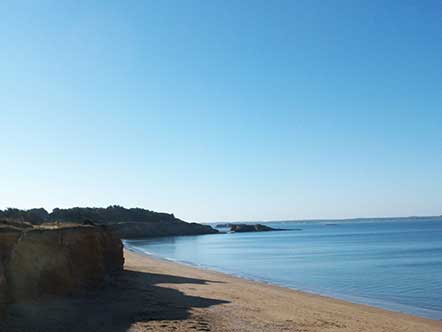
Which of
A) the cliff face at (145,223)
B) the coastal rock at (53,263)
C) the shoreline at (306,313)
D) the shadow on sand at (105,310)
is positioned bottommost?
the shoreline at (306,313)

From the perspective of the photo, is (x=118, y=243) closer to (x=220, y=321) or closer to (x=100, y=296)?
(x=100, y=296)

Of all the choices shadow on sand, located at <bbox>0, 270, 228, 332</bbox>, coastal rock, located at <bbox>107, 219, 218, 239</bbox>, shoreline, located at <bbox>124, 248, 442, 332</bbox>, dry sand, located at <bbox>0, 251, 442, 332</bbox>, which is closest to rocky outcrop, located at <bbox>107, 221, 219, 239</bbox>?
coastal rock, located at <bbox>107, 219, 218, 239</bbox>

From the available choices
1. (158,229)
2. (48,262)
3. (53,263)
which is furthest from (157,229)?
(48,262)

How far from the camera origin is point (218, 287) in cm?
2883

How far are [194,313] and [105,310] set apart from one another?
3124mm

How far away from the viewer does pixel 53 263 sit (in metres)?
18.7

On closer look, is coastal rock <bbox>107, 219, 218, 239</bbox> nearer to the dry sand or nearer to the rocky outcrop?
the rocky outcrop

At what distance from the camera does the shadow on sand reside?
14.0 meters

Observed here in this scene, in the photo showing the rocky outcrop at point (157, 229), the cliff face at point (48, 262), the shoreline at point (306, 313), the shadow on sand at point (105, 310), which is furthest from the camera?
the rocky outcrop at point (157, 229)

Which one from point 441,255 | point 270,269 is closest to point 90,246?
point 270,269

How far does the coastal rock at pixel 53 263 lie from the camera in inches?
647

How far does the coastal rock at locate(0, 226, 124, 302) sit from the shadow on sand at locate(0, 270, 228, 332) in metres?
0.64

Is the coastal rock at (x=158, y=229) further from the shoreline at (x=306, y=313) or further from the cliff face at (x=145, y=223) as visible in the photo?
the shoreline at (x=306, y=313)

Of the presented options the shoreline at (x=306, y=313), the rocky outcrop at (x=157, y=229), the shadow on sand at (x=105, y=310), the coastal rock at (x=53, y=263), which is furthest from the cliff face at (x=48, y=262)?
the rocky outcrop at (x=157, y=229)
